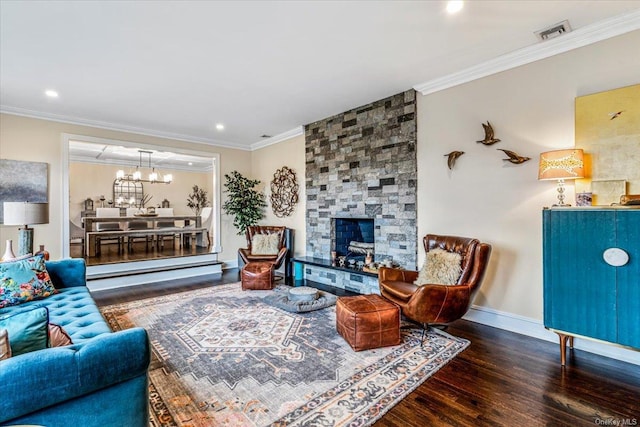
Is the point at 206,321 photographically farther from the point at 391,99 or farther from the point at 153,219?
the point at 153,219

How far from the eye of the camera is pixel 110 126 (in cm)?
545

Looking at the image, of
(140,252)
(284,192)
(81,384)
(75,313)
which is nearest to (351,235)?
(284,192)

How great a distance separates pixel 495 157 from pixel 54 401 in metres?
3.89

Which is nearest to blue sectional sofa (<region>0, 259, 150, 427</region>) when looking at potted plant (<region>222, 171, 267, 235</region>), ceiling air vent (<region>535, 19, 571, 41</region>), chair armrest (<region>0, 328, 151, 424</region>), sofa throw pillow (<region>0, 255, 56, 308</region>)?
chair armrest (<region>0, 328, 151, 424</region>)

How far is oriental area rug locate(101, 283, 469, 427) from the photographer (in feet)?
6.36

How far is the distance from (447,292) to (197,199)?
33.3 feet

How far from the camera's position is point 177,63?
330 centimetres

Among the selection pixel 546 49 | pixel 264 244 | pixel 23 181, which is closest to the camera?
pixel 546 49

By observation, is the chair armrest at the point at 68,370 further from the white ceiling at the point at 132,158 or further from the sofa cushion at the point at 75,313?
the white ceiling at the point at 132,158

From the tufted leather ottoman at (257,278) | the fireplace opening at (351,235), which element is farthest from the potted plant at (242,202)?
the fireplace opening at (351,235)

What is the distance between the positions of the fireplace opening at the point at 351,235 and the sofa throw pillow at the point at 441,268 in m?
1.79

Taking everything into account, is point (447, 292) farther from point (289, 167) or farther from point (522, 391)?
point (289, 167)

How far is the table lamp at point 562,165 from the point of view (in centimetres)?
260

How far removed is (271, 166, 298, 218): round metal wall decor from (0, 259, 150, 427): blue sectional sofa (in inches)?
191
